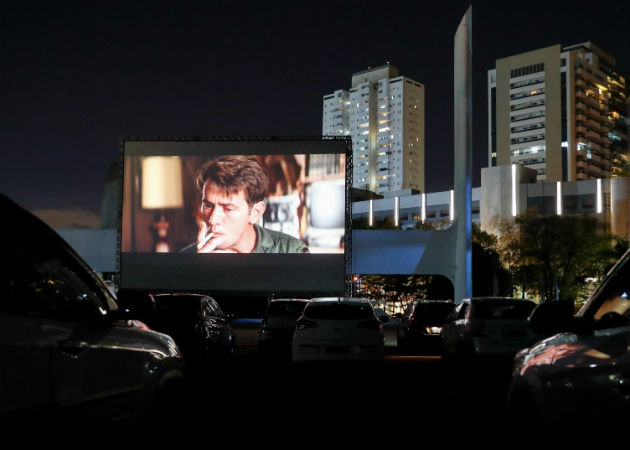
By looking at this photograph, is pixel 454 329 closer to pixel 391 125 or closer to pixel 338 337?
pixel 338 337

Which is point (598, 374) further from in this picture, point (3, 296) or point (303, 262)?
point (303, 262)

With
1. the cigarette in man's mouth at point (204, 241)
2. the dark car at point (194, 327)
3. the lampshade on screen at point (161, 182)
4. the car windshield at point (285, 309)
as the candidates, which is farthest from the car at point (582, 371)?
the lampshade on screen at point (161, 182)

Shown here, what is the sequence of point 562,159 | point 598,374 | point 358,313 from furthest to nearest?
point 562,159
point 358,313
point 598,374

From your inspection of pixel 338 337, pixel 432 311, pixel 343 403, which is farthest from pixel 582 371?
pixel 432 311

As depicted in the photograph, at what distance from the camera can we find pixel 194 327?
43.3 ft

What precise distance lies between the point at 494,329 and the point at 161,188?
21886 millimetres

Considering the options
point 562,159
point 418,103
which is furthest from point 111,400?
point 418,103

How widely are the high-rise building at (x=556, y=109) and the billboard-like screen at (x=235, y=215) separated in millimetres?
116416

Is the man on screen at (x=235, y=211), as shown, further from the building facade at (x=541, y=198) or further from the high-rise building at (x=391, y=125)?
the high-rise building at (x=391, y=125)

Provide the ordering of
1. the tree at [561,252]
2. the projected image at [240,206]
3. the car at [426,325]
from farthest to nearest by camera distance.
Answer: the tree at [561,252] → the projected image at [240,206] → the car at [426,325]

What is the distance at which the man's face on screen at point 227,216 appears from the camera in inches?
1266

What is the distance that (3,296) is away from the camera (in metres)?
2.80

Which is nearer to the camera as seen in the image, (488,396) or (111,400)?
(111,400)

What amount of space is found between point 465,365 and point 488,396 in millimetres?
3797
